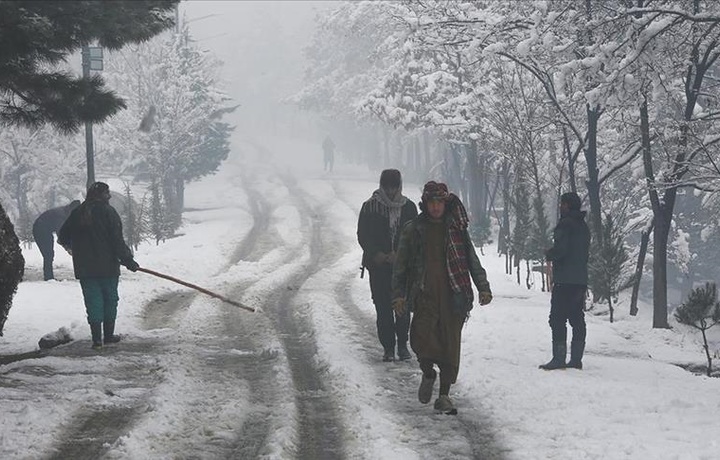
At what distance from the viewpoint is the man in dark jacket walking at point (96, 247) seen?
9.99 m

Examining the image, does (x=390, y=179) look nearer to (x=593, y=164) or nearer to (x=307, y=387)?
(x=307, y=387)

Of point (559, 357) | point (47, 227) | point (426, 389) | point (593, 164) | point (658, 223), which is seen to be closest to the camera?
point (426, 389)

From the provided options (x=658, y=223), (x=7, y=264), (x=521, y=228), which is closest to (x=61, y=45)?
(x=7, y=264)

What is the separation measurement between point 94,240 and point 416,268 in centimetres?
453

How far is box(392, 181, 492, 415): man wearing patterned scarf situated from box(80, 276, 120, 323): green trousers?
4394mm

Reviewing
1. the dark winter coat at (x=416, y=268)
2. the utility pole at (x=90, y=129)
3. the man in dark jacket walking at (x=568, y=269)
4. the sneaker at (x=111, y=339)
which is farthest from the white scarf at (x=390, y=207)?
the utility pole at (x=90, y=129)

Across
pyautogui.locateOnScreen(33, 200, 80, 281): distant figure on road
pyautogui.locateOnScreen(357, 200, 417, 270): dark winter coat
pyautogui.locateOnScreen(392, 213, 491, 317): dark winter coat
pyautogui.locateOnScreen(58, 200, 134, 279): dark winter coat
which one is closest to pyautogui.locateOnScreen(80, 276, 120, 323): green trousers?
pyautogui.locateOnScreen(58, 200, 134, 279): dark winter coat

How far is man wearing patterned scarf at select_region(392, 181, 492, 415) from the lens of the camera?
714 cm

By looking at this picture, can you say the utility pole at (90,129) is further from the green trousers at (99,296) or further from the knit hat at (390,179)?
the knit hat at (390,179)

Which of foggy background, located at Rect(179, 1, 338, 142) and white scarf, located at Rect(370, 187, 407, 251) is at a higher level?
foggy background, located at Rect(179, 1, 338, 142)

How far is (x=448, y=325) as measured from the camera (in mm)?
7137

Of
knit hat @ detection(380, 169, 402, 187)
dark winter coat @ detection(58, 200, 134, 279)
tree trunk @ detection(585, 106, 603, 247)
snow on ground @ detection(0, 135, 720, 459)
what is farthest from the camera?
tree trunk @ detection(585, 106, 603, 247)

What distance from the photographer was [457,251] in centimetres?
720

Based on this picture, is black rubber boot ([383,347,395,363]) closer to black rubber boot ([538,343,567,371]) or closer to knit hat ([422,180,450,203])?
black rubber boot ([538,343,567,371])
